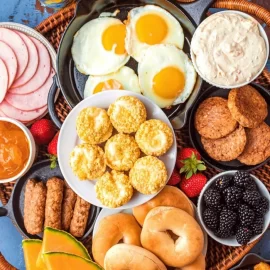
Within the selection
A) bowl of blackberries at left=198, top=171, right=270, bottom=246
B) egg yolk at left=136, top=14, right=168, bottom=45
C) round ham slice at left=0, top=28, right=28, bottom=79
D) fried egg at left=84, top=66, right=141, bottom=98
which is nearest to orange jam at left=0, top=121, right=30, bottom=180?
round ham slice at left=0, top=28, right=28, bottom=79

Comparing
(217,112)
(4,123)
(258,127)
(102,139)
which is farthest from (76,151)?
(258,127)

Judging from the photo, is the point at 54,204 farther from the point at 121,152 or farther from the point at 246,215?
the point at 246,215

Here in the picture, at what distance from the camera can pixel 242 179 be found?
1952mm

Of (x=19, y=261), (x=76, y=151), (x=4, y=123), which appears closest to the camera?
(x=76, y=151)

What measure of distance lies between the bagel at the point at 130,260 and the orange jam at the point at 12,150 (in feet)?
1.64

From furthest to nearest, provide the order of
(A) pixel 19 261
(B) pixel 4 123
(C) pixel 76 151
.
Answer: (A) pixel 19 261 → (B) pixel 4 123 → (C) pixel 76 151

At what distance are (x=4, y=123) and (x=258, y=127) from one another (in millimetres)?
986

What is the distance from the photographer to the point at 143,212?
2.03m

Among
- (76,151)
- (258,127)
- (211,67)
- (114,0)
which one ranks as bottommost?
(258,127)

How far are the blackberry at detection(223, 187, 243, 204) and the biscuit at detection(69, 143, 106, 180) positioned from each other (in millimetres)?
460

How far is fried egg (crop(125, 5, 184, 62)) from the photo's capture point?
2062 millimetres

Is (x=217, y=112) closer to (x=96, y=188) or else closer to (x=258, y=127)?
(x=258, y=127)

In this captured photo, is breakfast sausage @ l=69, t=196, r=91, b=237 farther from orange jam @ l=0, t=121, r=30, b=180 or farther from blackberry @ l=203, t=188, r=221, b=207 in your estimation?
blackberry @ l=203, t=188, r=221, b=207

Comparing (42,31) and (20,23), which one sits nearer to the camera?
(42,31)
